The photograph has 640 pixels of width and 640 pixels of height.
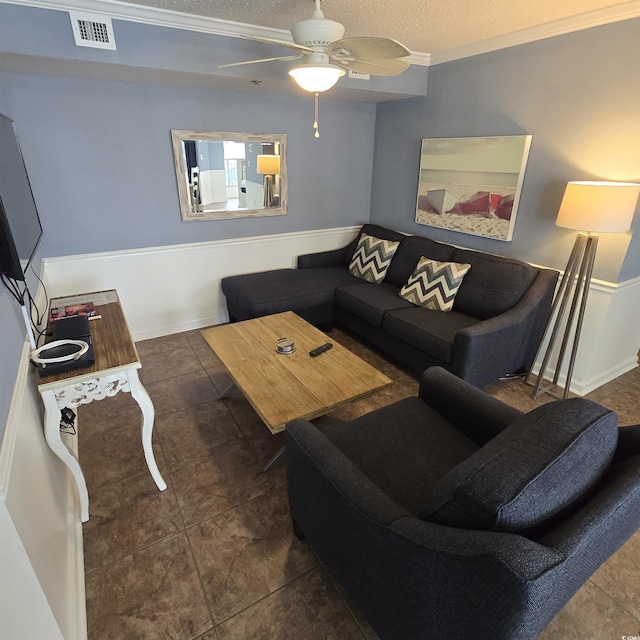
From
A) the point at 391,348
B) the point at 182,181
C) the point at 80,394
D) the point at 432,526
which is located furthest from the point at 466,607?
the point at 182,181

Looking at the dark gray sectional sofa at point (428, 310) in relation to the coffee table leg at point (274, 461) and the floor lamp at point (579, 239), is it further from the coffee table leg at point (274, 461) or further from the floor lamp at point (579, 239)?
the coffee table leg at point (274, 461)

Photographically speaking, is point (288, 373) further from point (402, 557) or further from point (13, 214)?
point (13, 214)

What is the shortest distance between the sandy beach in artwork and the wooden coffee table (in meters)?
1.67

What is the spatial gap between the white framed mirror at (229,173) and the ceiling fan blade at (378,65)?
1.71 meters

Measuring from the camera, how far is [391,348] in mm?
3010

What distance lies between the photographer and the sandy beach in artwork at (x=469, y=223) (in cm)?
304

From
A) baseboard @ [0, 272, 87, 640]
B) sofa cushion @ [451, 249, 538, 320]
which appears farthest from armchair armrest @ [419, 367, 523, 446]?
baseboard @ [0, 272, 87, 640]

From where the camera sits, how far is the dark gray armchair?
2.65 feet

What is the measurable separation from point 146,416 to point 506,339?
2.16 meters

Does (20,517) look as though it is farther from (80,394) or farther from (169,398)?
(169,398)

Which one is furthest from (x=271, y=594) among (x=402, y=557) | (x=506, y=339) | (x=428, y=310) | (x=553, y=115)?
(x=553, y=115)

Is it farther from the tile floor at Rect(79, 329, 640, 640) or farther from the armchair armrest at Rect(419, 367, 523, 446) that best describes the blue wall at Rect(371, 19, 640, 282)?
the armchair armrest at Rect(419, 367, 523, 446)

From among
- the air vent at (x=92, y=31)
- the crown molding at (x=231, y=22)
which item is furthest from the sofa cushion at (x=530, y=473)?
the air vent at (x=92, y=31)

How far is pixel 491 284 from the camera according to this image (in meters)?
2.84
